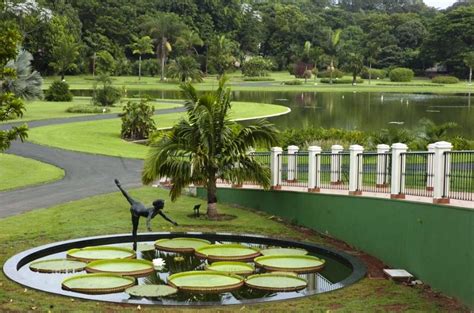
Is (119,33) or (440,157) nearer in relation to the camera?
(440,157)

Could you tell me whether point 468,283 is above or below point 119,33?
below

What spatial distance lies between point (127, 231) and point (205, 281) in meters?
5.00

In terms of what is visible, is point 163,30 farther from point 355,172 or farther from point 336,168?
point 355,172

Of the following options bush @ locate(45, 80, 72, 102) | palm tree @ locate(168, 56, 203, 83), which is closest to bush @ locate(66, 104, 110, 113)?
bush @ locate(45, 80, 72, 102)

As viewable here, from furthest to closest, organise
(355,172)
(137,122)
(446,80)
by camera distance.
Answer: (446,80) → (137,122) → (355,172)

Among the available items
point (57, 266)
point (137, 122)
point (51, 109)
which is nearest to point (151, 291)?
point (57, 266)

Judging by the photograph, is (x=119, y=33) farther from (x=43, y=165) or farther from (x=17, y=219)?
(x=17, y=219)

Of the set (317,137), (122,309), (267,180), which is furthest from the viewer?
(317,137)

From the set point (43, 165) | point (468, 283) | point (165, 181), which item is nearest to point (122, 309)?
point (468, 283)

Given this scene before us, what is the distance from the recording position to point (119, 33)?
4774 inches

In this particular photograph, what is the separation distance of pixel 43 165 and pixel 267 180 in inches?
511

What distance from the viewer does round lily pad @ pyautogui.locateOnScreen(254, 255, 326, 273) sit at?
14148 mm

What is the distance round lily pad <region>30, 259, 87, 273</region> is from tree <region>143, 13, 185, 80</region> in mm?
103316

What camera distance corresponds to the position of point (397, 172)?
581 inches
